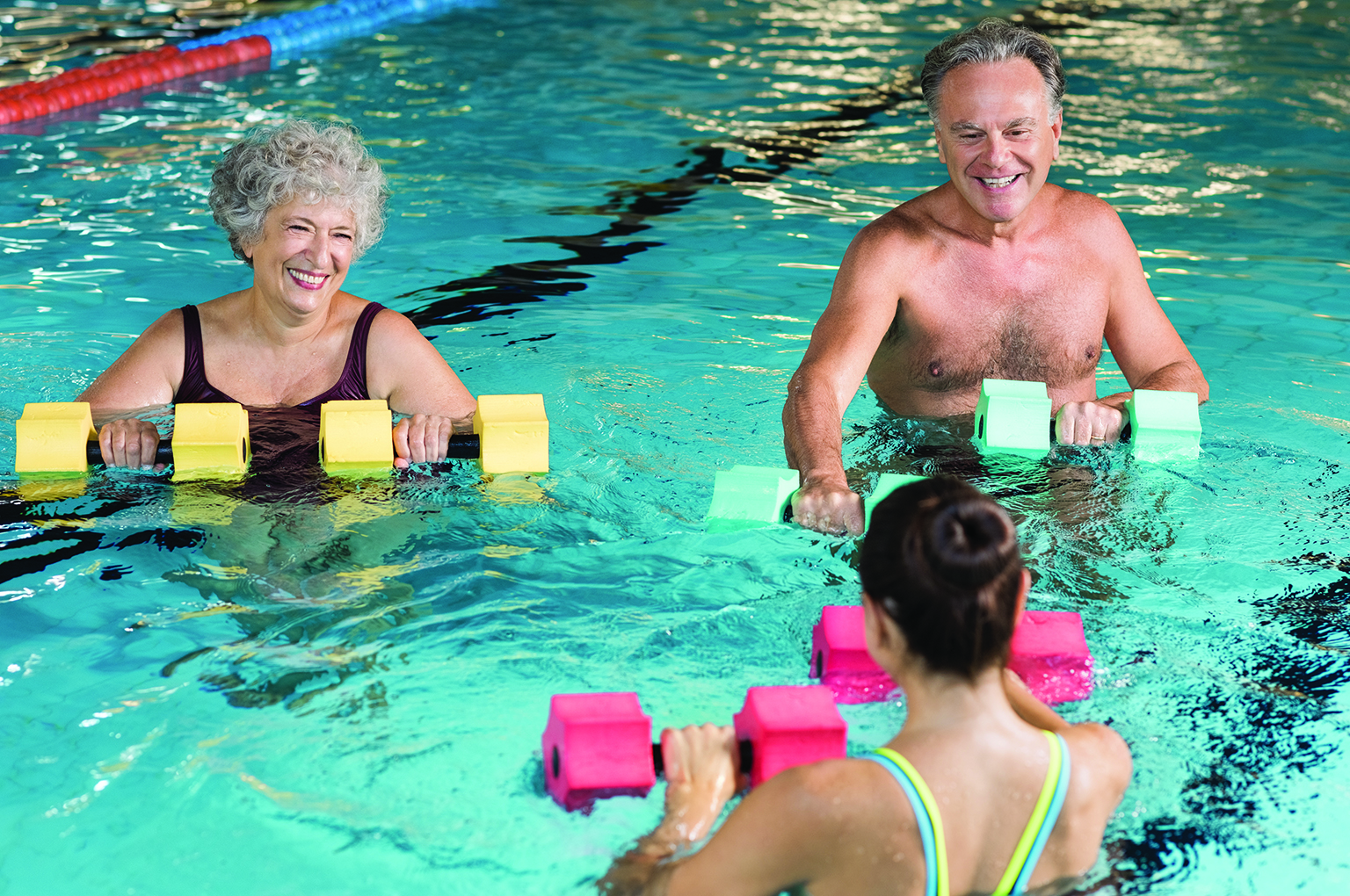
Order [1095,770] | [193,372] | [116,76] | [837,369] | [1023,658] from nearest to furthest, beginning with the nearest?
[1095,770]
[1023,658]
[837,369]
[193,372]
[116,76]

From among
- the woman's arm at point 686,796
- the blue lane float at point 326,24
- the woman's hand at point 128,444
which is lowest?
the woman's arm at point 686,796

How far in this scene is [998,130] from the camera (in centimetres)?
362

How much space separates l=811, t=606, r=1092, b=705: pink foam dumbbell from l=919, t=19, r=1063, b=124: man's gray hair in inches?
67.7

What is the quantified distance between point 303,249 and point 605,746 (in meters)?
2.02

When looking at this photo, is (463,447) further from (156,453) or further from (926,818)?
(926,818)

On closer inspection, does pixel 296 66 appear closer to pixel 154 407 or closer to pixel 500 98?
pixel 500 98

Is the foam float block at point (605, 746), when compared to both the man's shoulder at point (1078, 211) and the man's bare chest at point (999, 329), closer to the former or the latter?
the man's bare chest at point (999, 329)

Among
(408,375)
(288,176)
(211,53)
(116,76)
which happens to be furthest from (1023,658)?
(211,53)

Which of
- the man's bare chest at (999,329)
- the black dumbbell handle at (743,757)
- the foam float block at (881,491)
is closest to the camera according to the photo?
the black dumbbell handle at (743,757)

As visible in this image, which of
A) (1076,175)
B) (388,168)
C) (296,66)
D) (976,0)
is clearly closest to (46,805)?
(388,168)

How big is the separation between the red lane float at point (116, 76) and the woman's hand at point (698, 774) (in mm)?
8091

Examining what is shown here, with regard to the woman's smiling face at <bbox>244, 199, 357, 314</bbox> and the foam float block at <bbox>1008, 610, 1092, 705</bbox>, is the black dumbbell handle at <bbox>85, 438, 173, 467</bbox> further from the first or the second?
the foam float block at <bbox>1008, 610, 1092, 705</bbox>

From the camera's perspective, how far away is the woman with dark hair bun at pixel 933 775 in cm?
178

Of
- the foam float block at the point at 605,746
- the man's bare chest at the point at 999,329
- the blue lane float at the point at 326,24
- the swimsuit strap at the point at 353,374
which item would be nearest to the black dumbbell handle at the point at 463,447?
the swimsuit strap at the point at 353,374
